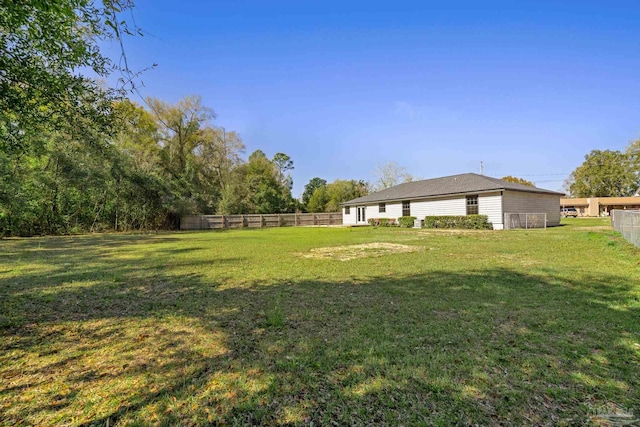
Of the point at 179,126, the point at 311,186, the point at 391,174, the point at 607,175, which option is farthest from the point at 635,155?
the point at 179,126

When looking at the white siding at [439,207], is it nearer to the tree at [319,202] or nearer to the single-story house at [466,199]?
the single-story house at [466,199]

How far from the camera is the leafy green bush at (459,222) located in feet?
57.9

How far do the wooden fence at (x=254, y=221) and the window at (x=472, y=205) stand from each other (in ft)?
48.2

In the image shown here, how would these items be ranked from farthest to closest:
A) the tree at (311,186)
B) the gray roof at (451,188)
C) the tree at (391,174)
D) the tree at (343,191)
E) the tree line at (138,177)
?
the tree at (311,186), the tree at (343,191), the tree at (391,174), the gray roof at (451,188), the tree line at (138,177)

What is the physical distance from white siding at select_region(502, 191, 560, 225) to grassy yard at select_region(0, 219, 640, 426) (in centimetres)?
1340

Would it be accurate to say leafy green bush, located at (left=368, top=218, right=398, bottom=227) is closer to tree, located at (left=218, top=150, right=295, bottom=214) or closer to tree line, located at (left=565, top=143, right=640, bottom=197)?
tree, located at (left=218, top=150, right=295, bottom=214)

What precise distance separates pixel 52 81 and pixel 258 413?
4.40 m

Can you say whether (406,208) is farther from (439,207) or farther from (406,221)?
(439,207)

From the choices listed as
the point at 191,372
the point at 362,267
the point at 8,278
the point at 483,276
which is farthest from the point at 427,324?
the point at 8,278

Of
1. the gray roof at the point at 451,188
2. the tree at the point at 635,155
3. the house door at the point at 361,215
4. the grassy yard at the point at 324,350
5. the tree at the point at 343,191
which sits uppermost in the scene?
the tree at the point at 635,155

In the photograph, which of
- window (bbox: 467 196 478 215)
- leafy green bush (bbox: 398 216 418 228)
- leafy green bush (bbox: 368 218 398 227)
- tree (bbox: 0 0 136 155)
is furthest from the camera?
leafy green bush (bbox: 368 218 398 227)

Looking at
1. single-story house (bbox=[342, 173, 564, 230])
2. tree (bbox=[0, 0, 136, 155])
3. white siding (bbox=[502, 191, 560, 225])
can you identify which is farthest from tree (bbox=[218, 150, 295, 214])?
tree (bbox=[0, 0, 136, 155])

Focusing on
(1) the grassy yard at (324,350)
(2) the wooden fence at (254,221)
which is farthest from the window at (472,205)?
(2) the wooden fence at (254,221)

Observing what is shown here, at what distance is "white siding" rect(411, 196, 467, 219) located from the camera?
19422mm
